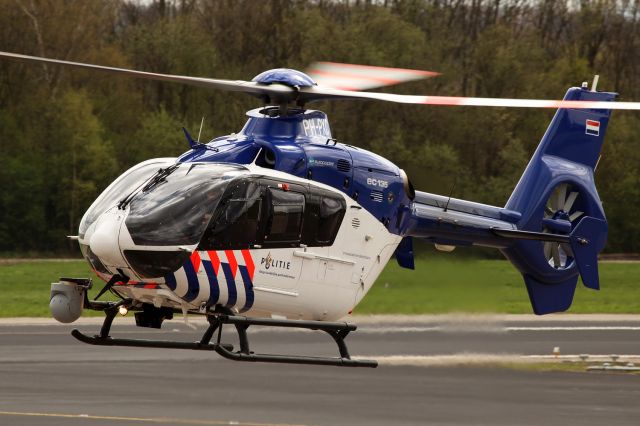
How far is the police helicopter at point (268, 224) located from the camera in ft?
40.4

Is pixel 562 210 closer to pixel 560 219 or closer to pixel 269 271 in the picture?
pixel 560 219

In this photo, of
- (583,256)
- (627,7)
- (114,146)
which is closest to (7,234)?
(114,146)

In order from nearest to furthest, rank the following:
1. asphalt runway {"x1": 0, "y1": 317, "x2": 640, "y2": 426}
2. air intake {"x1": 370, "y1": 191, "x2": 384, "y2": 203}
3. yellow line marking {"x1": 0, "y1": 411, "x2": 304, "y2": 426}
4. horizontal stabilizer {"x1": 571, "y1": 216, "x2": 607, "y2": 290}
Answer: air intake {"x1": 370, "y1": 191, "x2": 384, "y2": 203} < yellow line marking {"x1": 0, "y1": 411, "x2": 304, "y2": 426} < asphalt runway {"x1": 0, "y1": 317, "x2": 640, "y2": 426} < horizontal stabilizer {"x1": 571, "y1": 216, "x2": 607, "y2": 290}

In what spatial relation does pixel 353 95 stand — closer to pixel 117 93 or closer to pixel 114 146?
pixel 114 146

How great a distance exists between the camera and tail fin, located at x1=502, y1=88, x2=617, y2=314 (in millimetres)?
16500

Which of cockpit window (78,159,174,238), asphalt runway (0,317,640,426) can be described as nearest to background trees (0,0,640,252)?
asphalt runway (0,317,640,426)

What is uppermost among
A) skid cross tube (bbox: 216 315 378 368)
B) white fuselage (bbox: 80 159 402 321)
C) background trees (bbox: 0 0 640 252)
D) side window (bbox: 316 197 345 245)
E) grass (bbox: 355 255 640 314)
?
side window (bbox: 316 197 345 245)

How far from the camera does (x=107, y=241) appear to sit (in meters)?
12.0

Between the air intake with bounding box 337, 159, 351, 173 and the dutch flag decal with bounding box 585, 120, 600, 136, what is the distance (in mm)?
5508

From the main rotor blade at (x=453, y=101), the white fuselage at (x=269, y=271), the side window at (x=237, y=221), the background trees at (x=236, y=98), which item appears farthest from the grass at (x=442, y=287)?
the background trees at (x=236, y=98)

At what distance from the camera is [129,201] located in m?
12.4

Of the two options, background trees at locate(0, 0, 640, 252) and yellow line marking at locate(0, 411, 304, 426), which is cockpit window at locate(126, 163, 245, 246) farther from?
background trees at locate(0, 0, 640, 252)

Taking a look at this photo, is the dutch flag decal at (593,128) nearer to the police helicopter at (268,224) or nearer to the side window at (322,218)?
the police helicopter at (268,224)

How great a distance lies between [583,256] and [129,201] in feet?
22.6
